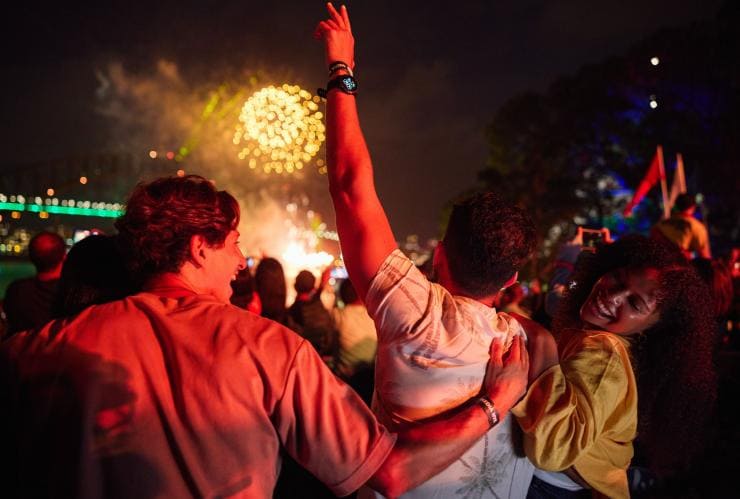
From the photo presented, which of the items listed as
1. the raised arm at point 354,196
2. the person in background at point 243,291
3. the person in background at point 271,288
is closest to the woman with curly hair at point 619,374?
the raised arm at point 354,196

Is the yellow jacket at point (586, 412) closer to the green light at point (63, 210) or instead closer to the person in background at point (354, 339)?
the person in background at point (354, 339)

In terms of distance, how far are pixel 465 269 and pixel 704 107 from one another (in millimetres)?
28791

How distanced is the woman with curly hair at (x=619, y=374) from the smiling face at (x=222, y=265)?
1.28 metres

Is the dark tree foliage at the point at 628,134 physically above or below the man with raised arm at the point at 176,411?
above

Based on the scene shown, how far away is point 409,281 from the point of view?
1.76 m

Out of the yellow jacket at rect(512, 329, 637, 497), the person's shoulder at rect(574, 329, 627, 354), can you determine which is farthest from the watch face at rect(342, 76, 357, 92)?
the person's shoulder at rect(574, 329, 627, 354)

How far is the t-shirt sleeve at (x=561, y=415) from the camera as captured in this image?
6.42 feet

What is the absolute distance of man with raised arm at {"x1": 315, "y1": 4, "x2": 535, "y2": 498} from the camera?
1754 millimetres

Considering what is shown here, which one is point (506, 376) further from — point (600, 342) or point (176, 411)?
point (176, 411)

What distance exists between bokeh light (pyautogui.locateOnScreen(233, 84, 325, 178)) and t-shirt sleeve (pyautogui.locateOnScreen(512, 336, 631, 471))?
34.4ft

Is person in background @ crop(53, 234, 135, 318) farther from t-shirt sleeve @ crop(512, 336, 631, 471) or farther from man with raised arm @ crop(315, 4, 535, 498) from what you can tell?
t-shirt sleeve @ crop(512, 336, 631, 471)

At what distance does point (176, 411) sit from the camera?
1.52m

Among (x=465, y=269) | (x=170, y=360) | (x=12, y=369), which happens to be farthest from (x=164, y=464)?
(x=465, y=269)

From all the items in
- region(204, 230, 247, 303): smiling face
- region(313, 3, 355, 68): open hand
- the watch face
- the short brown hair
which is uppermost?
region(313, 3, 355, 68): open hand
